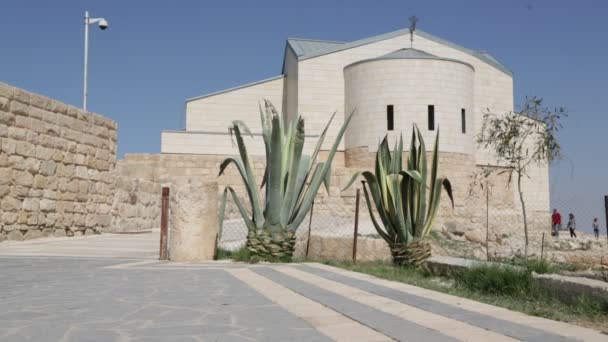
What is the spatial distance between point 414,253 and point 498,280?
8.64 ft

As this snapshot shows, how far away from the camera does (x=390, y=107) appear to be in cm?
2484

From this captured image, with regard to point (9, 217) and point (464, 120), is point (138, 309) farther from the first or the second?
point (464, 120)

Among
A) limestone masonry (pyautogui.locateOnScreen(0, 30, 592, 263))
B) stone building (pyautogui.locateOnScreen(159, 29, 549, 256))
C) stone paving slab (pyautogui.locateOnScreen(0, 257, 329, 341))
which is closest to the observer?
stone paving slab (pyautogui.locateOnScreen(0, 257, 329, 341))

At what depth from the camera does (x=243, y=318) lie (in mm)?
3738

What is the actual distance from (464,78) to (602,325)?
22889 millimetres

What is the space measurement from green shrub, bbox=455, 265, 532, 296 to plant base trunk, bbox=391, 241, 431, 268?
2.05m

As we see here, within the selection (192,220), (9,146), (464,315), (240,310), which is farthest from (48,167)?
(464,315)

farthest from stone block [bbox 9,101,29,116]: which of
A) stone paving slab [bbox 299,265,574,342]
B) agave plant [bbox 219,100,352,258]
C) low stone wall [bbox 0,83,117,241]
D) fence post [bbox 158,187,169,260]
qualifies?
stone paving slab [bbox 299,265,574,342]

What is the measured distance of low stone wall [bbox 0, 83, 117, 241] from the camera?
34.7ft

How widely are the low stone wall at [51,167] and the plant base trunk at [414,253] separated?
7387mm

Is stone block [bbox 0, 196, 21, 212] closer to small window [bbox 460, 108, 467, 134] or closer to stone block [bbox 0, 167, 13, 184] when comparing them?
stone block [bbox 0, 167, 13, 184]

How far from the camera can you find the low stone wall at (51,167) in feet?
34.7

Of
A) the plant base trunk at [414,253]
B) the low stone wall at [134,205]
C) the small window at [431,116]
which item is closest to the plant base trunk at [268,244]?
the plant base trunk at [414,253]

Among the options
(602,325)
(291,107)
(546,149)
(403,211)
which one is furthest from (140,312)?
(291,107)
